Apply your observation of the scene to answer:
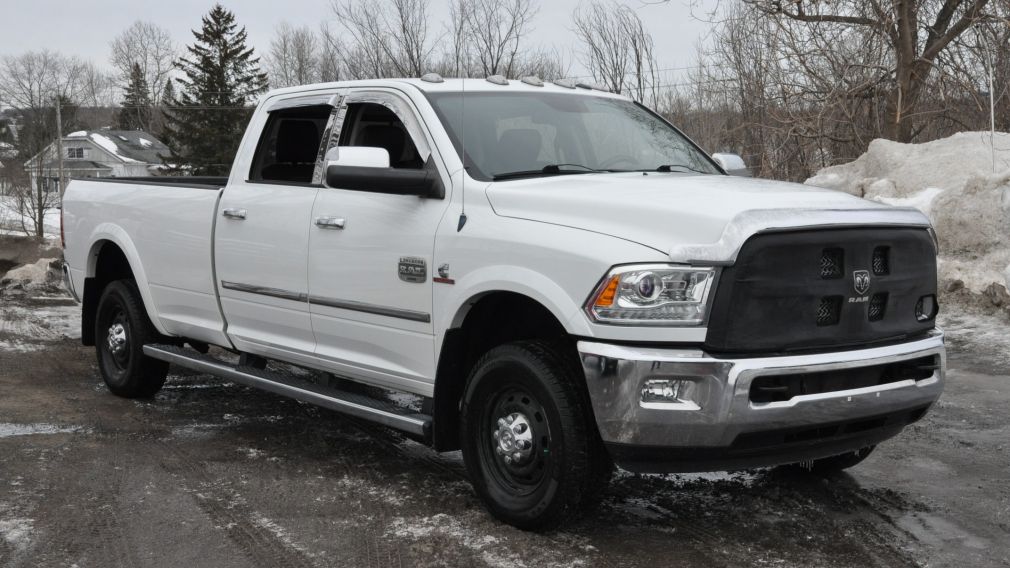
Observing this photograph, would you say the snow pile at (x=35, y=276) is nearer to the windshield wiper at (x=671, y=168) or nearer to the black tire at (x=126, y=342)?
the black tire at (x=126, y=342)

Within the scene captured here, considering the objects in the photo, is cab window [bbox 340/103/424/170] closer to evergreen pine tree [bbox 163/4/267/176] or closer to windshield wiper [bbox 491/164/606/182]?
windshield wiper [bbox 491/164/606/182]

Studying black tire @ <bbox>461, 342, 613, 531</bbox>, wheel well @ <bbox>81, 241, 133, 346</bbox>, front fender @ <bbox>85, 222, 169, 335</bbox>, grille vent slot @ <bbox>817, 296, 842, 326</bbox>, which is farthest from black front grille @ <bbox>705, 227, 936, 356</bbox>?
wheel well @ <bbox>81, 241, 133, 346</bbox>

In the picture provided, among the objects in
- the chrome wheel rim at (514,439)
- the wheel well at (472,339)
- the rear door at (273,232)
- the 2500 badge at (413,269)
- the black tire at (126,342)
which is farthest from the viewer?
the black tire at (126,342)

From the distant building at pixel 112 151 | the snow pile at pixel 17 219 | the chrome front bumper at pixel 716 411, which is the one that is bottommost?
the snow pile at pixel 17 219

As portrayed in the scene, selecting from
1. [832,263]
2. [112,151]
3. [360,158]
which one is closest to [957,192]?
[832,263]

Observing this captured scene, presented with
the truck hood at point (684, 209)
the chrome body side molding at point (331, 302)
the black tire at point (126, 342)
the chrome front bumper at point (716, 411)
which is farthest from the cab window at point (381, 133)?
the black tire at point (126, 342)

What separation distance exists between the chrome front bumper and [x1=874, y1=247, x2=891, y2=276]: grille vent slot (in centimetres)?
33

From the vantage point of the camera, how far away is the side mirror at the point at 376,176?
4.90 m

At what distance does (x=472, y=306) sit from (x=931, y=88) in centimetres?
1329

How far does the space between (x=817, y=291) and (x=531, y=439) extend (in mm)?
1316

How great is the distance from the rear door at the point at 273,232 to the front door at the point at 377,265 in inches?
6.6

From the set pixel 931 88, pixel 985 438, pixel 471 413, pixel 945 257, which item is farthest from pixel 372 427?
pixel 931 88

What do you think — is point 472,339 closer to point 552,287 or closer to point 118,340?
point 552,287

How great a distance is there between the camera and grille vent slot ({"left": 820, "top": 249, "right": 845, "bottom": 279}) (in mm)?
4203
